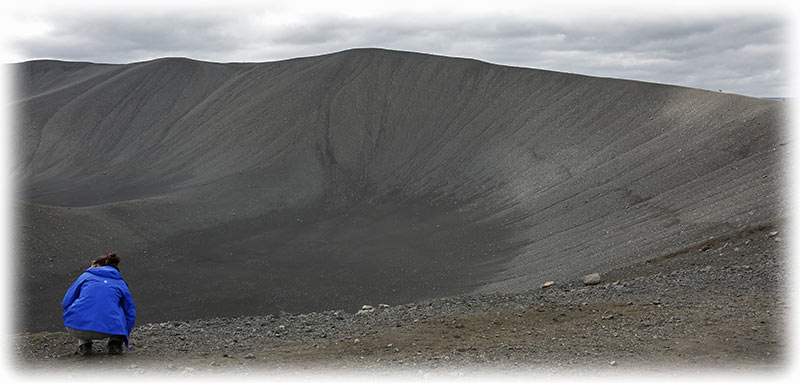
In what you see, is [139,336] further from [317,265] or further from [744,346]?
[317,265]

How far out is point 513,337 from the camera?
817 cm

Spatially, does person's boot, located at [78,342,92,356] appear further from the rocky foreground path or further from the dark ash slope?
the dark ash slope

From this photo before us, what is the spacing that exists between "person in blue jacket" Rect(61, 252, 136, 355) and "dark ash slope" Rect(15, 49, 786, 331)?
974 cm

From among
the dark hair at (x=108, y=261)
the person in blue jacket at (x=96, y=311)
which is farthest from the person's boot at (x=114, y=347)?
the dark hair at (x=108, y=261)

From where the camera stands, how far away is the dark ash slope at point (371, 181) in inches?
730

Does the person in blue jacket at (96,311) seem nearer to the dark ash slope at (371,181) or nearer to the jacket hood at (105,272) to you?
the jacket hood at (105,272)

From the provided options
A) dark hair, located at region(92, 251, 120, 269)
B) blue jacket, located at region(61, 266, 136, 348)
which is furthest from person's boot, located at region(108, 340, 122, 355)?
dark hair, located at region(92, 251, 120, 269)

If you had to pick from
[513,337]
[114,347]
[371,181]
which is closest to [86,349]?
[114,347]

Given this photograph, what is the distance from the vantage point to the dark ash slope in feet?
60.8

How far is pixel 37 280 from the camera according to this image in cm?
1909

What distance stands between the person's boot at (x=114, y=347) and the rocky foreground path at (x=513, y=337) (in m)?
0.08

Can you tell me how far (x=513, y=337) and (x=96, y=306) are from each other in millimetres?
4919

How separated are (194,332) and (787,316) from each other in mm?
8168

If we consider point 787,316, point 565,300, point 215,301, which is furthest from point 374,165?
point 787,316
